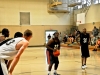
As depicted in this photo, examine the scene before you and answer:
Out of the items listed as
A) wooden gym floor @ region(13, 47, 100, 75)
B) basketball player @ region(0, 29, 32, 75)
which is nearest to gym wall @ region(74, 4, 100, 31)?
wooden gym floor @ region(13, 47, 100, 75)

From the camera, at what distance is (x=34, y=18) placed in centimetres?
2766

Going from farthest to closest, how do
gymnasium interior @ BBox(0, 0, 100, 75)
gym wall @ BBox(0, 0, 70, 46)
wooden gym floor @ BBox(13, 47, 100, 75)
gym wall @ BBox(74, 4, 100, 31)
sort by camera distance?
gym wall @ BBox(0, 0, 70, 46)
gymnasium interior @ BBox(0, 0, 100, 75)
gym wall @ BBox(74, 4, 100, 31)
wooden gym floor @ BBox(13, 47, 100, 75)

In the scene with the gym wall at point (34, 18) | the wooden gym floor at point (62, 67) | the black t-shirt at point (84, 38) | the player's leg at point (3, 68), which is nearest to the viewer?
the player's leg at point (3, 68)

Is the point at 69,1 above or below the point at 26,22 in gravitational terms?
above

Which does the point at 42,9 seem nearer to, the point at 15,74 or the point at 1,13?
the point at 1,13

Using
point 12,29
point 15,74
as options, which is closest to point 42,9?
point 12,29

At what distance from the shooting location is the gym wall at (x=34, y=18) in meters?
26.4

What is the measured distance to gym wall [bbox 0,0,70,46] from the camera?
26.4m

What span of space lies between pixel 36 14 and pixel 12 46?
24476mm

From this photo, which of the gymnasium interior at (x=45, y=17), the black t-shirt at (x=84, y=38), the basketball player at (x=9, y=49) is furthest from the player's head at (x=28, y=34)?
the gymnasium interior at (x=45, y=17)

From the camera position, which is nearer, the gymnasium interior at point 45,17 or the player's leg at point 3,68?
the player's leg at point 3,68

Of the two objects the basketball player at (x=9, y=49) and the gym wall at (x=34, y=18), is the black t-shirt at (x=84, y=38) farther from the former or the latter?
the gym wall at (x=34, y=18)

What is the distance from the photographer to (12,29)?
26.7 metres

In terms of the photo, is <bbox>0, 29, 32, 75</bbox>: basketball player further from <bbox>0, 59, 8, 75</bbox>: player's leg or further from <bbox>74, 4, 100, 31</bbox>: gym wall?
<bbox>74, 4, 100, 31</bbox>: gym wall
